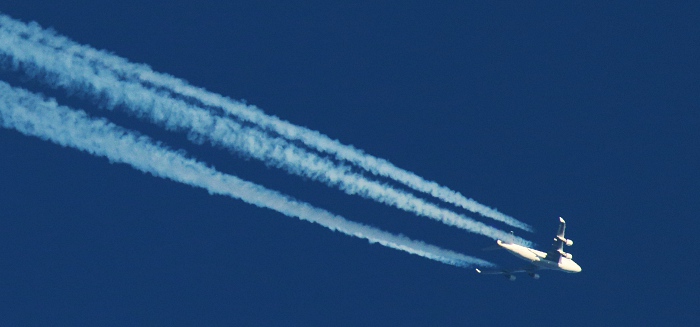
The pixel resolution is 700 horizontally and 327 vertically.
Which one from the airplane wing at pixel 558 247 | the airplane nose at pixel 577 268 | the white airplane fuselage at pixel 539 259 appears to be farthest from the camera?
the airplane nose at pixel 577 268

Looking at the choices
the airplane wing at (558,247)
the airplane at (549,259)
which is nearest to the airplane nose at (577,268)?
the airplane at (549,259)

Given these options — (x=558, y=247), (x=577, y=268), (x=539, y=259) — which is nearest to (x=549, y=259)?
(x=558, y=247)

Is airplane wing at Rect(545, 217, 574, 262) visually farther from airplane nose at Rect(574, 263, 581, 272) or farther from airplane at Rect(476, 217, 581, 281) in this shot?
airplane nose at Rect(574, 263, 581, 272)

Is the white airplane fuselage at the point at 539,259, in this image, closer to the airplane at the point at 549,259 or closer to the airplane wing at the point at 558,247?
the airplane at the point at 549,259

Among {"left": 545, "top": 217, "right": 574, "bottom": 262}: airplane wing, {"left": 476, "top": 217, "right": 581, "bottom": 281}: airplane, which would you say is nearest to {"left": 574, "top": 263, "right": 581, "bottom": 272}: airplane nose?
{"left": 476, "top": 217, "right": 581, "bottom": 281}: airplane

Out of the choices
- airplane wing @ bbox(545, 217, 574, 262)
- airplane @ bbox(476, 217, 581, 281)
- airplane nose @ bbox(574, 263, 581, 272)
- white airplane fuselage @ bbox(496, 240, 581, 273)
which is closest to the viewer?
white airplane fuselage @ bbox(496, 240, 581, 273)

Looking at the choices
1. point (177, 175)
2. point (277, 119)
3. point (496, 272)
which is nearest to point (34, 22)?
point (177, 175)

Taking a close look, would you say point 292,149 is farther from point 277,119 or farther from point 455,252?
point 455,252

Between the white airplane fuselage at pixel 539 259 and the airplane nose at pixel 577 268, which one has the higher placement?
the airplane nose at pixel 577 268

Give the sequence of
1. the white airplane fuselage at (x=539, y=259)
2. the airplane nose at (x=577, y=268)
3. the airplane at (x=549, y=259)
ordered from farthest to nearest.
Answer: the airplane nose at (x=577, y=268), the airplane at (x=549, y=259), the white airplane fuselage at (x=539, y=259)
